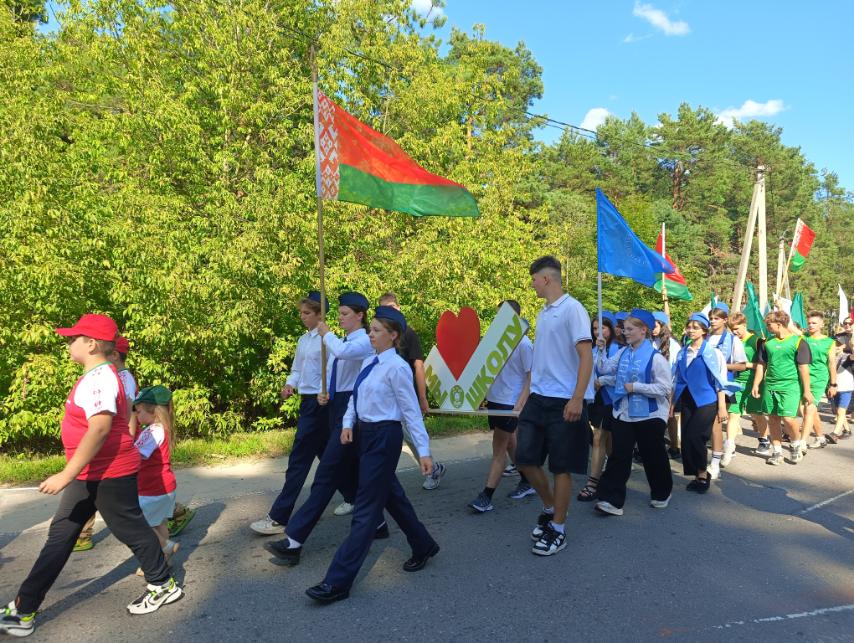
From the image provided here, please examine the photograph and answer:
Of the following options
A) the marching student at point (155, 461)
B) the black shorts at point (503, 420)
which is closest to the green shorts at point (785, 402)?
the black shorts at point (503, 420)

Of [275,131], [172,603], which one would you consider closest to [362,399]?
[172,603]

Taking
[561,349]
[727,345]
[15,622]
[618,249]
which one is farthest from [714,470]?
[15,622]

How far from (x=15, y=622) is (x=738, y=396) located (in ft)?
25.8

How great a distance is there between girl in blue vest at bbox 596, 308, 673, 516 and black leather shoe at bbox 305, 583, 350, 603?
2.56m

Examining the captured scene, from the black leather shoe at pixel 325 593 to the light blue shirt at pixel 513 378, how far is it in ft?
8.23

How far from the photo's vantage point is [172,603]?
3529 mm

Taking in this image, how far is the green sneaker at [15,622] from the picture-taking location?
313cm

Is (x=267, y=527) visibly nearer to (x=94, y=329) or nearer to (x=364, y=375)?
(x=364, y=375)

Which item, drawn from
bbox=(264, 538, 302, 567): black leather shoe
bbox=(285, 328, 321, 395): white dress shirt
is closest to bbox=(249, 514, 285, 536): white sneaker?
bbox=(264, 538, 302, 567): black leather shoe

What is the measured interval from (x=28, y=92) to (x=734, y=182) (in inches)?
1974

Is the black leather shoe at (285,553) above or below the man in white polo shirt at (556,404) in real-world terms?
below

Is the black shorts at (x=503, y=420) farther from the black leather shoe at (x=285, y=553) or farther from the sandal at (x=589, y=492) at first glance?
the black leather shoe at (x=285, y=553)

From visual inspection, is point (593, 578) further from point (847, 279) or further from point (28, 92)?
point (847, 279)

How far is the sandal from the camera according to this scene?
18.3 feet
